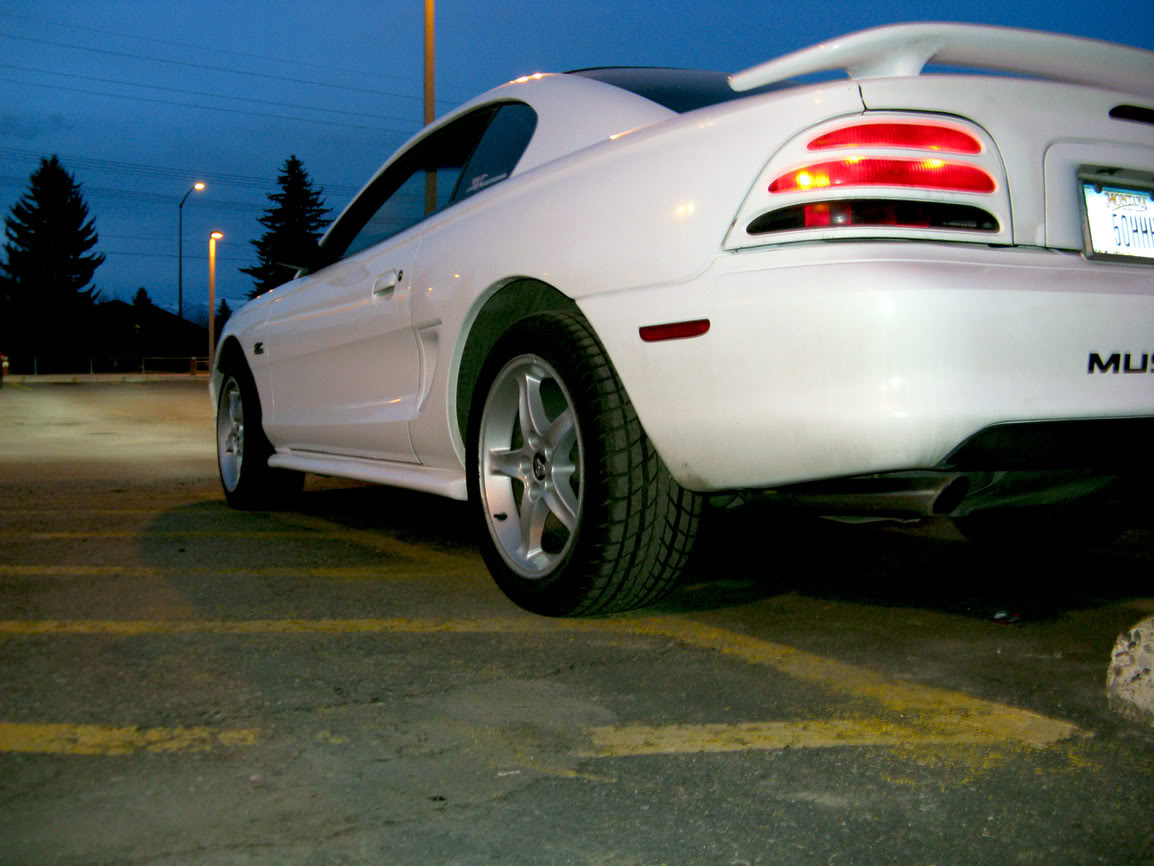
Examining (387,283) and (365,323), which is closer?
(387,283)

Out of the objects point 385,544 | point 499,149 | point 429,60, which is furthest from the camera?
point 429,60

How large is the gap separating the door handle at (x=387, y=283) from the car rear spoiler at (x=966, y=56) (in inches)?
65.6

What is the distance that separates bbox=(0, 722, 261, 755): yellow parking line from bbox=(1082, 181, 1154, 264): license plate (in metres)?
2.11

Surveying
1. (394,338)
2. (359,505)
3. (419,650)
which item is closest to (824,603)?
(419,650)

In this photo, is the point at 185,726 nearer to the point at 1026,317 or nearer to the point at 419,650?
the point at 419,650

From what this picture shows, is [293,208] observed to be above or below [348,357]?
above

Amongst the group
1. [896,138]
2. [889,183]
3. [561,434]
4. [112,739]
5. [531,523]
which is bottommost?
[112,739]

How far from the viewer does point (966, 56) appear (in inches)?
117

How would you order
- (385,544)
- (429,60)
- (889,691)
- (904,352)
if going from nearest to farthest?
(904,352)
(889,691)
(385,544)
(429,60)

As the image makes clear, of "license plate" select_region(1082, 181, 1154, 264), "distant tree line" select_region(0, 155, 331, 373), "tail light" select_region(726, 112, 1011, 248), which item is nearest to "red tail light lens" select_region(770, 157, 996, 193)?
"tail light" select_region(726, 112, 1011, 248)

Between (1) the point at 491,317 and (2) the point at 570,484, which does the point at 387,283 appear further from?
(2) the point at 570,484

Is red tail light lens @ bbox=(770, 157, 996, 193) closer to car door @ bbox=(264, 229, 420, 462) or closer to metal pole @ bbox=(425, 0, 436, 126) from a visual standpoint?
car door @ bbox=(264, 229, 420, 462)

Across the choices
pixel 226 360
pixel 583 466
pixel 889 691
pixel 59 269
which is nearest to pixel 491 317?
pixel 583 466

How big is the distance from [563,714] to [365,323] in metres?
2.29
